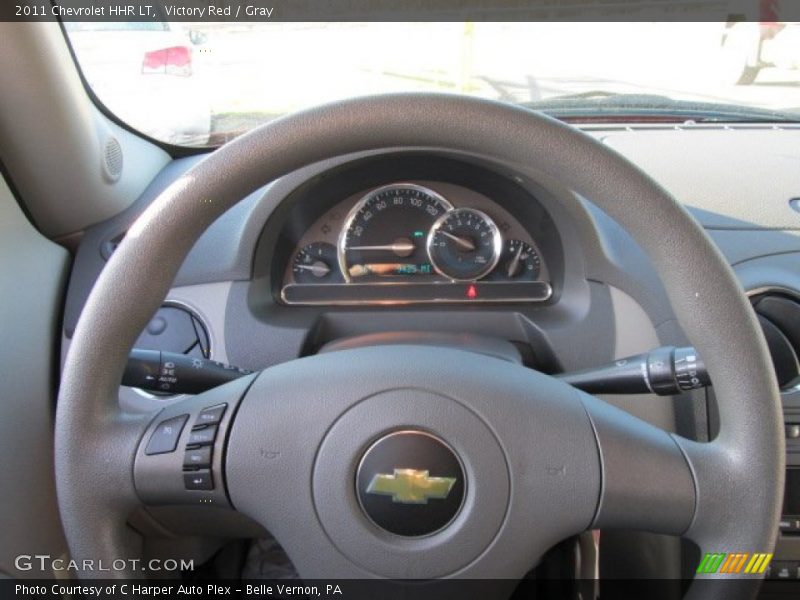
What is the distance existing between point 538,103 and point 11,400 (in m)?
1.53

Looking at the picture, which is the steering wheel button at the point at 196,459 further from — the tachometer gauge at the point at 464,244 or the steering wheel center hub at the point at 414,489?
the tachometer gauge at the point at 464,244

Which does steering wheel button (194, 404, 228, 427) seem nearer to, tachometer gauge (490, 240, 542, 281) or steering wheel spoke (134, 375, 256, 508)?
steering wheel spoke (134, 375, 256, 508)

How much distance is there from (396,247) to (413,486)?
0.93 meters

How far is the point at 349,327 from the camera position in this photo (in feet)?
5.98

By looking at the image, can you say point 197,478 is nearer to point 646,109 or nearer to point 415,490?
point 415,490

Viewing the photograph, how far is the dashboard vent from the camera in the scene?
5.49 feet

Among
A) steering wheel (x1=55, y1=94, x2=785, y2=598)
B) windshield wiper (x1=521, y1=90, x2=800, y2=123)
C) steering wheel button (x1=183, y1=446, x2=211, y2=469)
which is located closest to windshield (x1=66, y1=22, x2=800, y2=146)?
windshield wiper (x1=521, y1=90, x2=800, y2=123)

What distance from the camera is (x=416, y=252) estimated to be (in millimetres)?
1896

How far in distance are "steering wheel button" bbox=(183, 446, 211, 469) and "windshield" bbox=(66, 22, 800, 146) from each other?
1.04 m

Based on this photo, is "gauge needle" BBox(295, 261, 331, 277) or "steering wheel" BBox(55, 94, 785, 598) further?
"gauge needle" BBox(295, 261, 331, 277)
